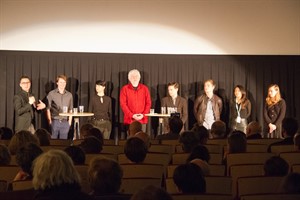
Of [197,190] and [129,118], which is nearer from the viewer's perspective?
[197,190]

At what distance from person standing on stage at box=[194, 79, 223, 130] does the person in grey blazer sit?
0.97ft

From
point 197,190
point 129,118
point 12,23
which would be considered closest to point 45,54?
point 12,23

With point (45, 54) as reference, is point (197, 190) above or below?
below

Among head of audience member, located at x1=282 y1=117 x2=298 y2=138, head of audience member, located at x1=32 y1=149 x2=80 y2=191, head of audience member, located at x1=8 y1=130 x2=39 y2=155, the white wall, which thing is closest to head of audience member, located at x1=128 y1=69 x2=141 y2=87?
the white wall

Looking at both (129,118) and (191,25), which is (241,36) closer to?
(191,25)

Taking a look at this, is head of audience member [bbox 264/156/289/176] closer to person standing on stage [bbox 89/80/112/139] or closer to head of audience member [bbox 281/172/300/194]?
head of audience member [bbox 281/172/300/194]

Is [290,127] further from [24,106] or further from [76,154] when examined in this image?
[24,106]

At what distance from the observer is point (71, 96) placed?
13.4 metres

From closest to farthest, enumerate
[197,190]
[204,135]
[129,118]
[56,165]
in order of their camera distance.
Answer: [56,165]
[197,190]
[204,135]
[129,118]

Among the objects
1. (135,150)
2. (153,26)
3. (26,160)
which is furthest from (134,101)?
(26,160)

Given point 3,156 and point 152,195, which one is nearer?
point 152,195

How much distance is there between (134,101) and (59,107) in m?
1.61

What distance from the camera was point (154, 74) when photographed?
48.5ft

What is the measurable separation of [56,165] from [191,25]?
1060 cm
